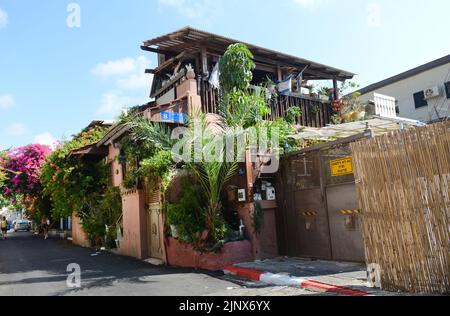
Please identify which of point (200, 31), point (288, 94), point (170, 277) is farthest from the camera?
point (288, 94)

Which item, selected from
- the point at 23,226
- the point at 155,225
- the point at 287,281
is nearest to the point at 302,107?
the point at 155,225

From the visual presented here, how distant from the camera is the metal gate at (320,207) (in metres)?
9.22

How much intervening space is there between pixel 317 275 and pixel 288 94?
29.6ft

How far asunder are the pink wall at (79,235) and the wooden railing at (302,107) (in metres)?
9.96

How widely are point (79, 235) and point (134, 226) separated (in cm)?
826

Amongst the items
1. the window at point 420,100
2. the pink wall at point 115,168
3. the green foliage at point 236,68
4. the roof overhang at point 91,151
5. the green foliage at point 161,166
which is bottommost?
the green foliage at point 161,166

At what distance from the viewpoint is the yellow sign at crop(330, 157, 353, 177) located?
9.21m

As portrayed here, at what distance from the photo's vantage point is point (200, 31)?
1316 centimetres

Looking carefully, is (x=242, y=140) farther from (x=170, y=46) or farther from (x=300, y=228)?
(x=170, y=46)

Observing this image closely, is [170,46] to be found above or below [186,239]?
above

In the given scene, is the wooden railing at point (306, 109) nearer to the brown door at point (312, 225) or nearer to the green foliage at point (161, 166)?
the green foliage at point (161, 166)

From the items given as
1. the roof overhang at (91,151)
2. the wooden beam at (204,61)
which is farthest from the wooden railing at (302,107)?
the roof overhang at (91,151)

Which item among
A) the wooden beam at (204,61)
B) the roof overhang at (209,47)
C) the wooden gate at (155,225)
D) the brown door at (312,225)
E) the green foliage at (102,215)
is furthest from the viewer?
the green foliage at (102,215)
